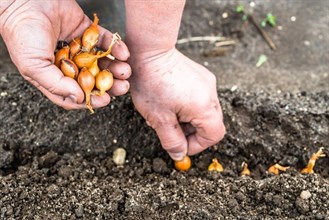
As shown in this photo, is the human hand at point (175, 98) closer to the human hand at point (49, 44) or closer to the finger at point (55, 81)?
the human hand at point (49, 44)

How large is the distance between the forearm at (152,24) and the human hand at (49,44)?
101 millimetres

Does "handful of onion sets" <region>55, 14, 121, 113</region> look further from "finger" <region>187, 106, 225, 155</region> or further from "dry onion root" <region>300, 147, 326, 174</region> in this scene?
"dry onion root" <region>300, 147, 326, 174</region>

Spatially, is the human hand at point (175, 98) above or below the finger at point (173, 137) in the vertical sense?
above

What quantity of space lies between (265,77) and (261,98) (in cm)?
38

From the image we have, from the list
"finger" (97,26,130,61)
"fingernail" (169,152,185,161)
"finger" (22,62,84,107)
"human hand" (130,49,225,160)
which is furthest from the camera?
"fingernail" (169,152,185,161)

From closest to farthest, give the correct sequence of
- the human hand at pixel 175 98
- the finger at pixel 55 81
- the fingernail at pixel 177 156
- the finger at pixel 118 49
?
the finger at pixel 55 81 → the finger at pixel 118 49 → the human hand at pixel 175 98 → the fingernail at pixel 177 156

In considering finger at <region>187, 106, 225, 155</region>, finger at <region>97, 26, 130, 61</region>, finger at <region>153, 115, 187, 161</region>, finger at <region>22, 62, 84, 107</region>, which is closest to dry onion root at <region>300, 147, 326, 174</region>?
finger at <region>187, 106, 225, 155</region>

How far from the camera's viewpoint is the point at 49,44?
1.40 m

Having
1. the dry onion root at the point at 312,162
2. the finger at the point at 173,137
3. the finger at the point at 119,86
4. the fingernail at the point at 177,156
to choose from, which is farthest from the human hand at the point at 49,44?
the dry onion root at the point at 312,162

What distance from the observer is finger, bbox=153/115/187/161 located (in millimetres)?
1707

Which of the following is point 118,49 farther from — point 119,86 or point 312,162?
point 312,162

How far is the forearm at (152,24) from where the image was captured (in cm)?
156

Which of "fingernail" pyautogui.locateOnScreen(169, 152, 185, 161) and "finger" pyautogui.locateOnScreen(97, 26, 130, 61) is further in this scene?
"fingernail" pyautogui.locateOnScreen(169, 152, 185, 161)

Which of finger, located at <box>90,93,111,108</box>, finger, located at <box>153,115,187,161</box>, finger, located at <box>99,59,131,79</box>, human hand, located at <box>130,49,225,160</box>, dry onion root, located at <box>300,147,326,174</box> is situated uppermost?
finger, located at <box>99,59,131,79</box>
